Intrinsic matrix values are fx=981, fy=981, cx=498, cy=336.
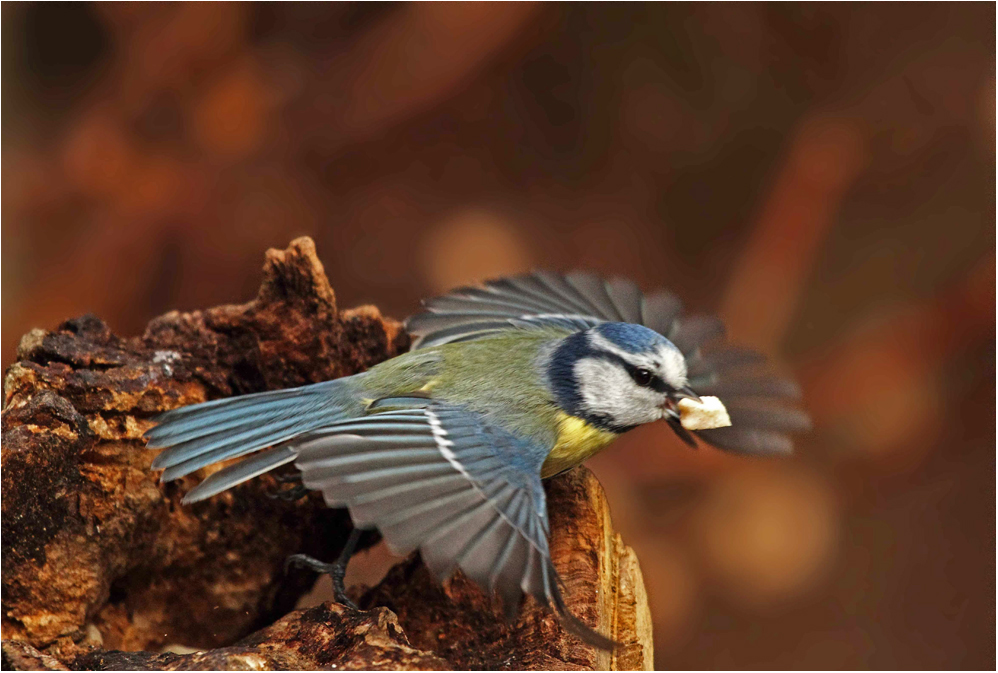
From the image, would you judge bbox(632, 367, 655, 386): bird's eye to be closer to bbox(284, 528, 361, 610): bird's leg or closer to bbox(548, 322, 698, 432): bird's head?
bbox(548, 322, 698, 432): bird's head

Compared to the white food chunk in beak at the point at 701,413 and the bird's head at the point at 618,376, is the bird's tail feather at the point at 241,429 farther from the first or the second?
the white food chunk in beak at the point at 701,413

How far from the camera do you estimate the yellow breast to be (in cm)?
164

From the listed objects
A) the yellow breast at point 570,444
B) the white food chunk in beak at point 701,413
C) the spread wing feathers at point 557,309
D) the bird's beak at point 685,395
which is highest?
the spread wing feathers at point 557,309

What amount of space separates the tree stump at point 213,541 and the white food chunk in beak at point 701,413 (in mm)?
216

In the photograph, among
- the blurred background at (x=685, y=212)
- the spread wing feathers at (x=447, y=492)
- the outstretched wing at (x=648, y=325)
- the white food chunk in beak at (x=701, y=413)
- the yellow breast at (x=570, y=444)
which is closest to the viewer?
the spread wing feathers at (x=447, y=492)

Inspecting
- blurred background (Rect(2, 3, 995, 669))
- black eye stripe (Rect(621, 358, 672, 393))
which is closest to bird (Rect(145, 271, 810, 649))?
black eye stripe (Rect(621, 358, 672, 393))

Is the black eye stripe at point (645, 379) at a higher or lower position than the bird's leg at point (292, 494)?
higher

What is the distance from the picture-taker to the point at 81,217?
2291 millimetres

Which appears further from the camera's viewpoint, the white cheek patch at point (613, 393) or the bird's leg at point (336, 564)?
the white cheek patch at point (613, 393)

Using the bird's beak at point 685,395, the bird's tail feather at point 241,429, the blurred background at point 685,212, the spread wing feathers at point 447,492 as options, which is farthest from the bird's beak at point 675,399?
the blurred background at point 685,212

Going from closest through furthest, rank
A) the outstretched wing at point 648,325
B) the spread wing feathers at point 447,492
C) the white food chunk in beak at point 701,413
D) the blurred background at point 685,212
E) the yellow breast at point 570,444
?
1. the spread wing feathers at point 447,492
2. the yellow breast at point 570,444
3. the white food chunk in beak at point 701,413
4. the outstretched wing at point 648,325
5. the blurred background at point 685,212

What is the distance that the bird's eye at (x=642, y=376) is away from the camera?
174 centimetres

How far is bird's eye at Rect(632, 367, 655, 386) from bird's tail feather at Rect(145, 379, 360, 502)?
0.50 meters

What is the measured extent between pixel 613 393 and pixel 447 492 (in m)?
0.47
